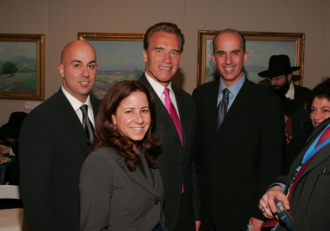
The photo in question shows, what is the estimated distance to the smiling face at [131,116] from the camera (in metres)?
1.50

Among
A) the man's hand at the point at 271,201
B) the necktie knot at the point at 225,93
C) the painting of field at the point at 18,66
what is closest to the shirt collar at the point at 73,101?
the necktie knot at the point at 225,93

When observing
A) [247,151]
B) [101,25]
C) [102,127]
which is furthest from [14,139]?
[247,151]

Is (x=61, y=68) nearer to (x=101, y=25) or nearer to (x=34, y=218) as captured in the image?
(x=34, y=218)

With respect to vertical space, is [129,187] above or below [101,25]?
below

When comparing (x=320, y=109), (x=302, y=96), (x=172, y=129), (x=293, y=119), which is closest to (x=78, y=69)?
(x=172, y=129)

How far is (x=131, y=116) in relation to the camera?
4.93 feet

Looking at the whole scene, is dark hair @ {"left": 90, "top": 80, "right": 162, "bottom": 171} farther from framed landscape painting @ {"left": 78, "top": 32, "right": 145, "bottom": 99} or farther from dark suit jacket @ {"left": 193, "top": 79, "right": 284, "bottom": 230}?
framed landscape painting @ {"left": 78, "top": 32, "right": 145, "bottom": 99}

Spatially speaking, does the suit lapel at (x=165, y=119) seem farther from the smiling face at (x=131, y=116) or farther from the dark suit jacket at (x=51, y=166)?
the dark suit jacket at (x=51, y=166)

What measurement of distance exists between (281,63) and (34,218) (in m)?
3.99

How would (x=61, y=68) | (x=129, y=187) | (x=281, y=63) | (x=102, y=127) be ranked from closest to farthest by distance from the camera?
(x=129, y=187)
(x=102, y=127)
(x=61, y=68)
(x=281, y=63)

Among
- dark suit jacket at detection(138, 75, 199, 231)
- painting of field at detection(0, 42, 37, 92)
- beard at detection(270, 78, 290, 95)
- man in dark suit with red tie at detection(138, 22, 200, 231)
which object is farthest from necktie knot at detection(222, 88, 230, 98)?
painting of field at detection(0, 42, 37, 92)

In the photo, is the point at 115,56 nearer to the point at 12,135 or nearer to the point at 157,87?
the point at 12,135

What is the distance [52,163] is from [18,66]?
408 centimetres

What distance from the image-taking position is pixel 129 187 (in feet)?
4.46
